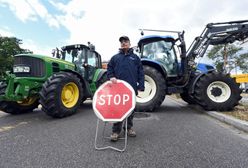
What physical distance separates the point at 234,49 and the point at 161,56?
38002 mm

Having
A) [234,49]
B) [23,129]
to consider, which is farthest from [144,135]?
[234,49]

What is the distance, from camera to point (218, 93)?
6.38 meters

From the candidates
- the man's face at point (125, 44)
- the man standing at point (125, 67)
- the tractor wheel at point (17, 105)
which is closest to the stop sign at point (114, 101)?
the man standing at point (125, 67)

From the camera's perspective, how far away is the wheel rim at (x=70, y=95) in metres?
5.82

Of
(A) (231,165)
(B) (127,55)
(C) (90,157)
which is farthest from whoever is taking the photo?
Answer: (B) (127,55)

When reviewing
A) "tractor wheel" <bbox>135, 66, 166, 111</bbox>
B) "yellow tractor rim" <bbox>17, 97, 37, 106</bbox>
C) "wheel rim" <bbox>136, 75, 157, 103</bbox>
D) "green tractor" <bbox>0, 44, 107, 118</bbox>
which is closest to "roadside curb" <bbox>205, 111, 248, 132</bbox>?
"tractor wheel" <bbox>135, 66, 166, 111</bbox>

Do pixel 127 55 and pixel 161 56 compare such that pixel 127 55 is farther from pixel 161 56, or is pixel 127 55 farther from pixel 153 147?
pixel 161 56

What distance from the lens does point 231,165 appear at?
2504mm

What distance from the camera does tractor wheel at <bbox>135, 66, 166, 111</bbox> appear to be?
21.4ft

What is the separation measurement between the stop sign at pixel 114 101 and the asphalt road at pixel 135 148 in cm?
47

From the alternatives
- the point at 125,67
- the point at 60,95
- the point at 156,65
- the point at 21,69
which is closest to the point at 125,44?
the point at 125,67

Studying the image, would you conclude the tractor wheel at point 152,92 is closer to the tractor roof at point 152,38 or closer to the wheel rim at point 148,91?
the wheel rim at point 148,91

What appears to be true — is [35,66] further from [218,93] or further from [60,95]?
[218,93]

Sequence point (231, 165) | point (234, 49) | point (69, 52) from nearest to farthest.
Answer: point (231, 165), point (69, 52), point (234, 49)
